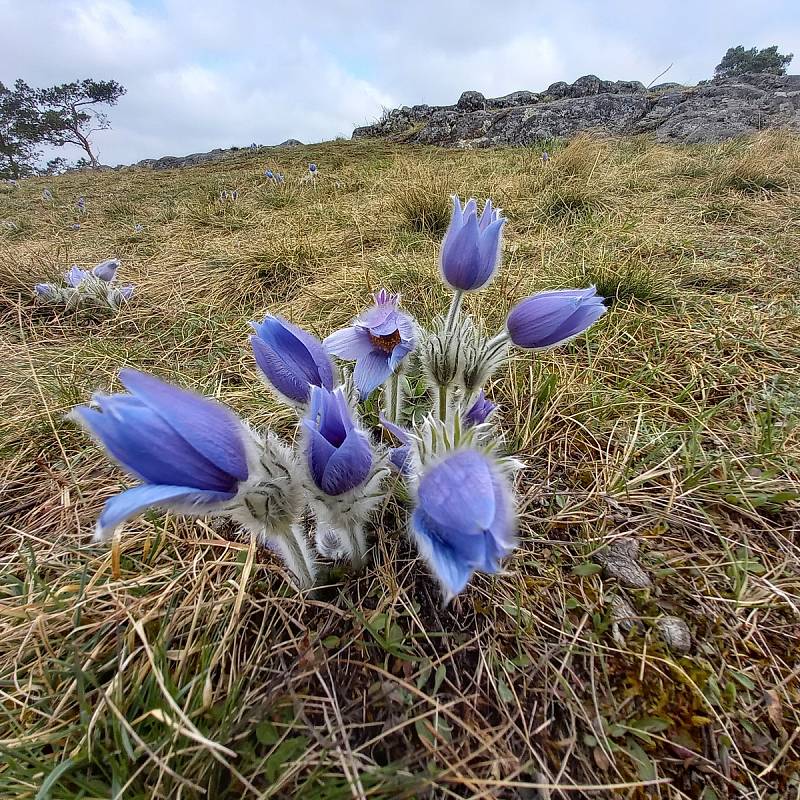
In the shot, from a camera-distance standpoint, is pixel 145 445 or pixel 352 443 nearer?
pixel 145 445

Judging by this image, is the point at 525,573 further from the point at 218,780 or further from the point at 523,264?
the point at 523,264

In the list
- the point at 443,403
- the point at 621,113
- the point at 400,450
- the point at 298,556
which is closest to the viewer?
the point at 298,556

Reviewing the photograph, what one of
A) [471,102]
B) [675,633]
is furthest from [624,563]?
[471,102]

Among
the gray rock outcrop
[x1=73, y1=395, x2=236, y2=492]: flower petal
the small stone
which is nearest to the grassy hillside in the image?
the small stone

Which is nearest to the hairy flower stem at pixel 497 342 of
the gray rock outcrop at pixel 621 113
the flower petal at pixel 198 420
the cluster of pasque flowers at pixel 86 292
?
the flower petal at pixel 198 420

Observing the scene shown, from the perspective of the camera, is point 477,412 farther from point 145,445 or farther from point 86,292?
point 86,292

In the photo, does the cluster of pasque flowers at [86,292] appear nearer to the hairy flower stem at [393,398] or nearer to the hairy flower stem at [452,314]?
the hairy flower stem at [393,398]

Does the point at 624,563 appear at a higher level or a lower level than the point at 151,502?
lower
